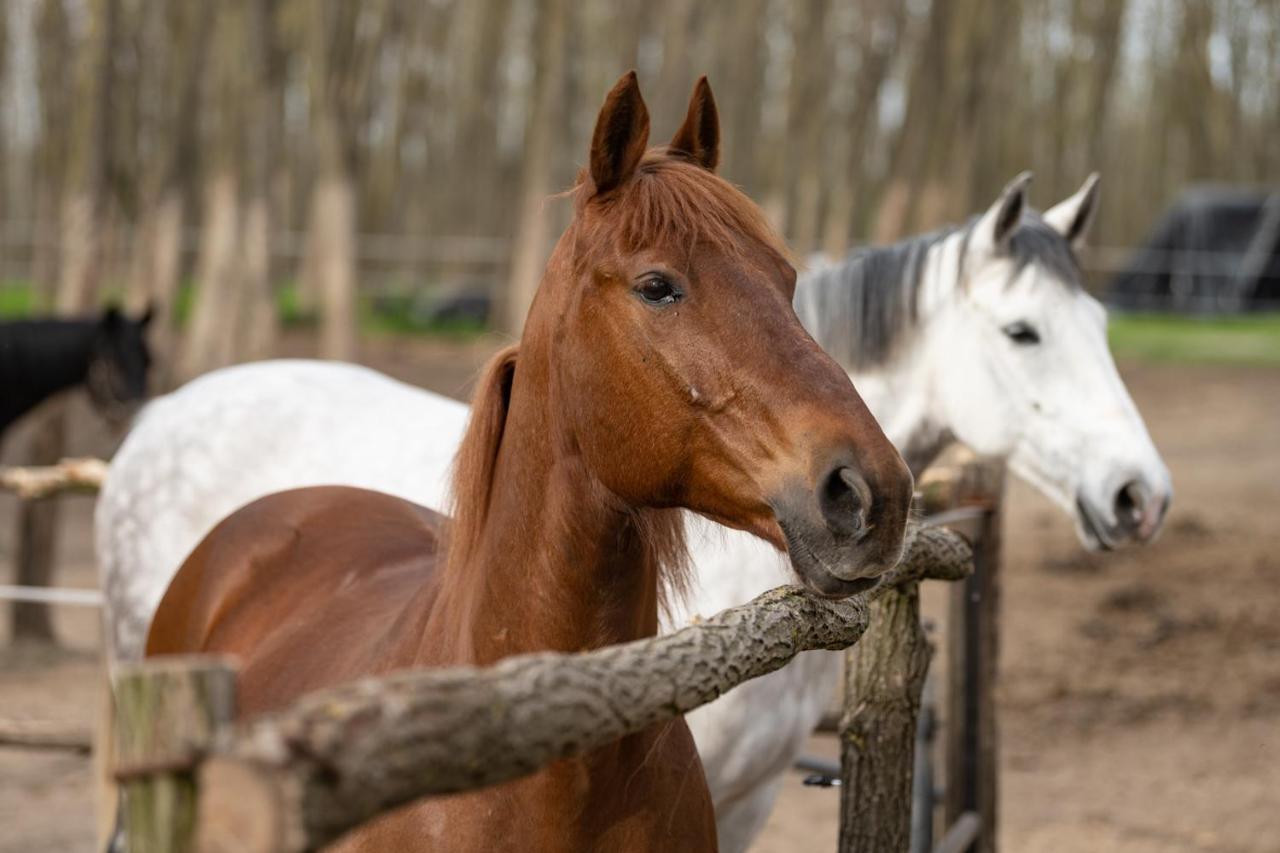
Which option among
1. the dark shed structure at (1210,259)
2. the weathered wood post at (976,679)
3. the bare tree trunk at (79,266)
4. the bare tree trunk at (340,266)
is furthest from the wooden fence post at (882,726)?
the dark shed structure at (1210,259)

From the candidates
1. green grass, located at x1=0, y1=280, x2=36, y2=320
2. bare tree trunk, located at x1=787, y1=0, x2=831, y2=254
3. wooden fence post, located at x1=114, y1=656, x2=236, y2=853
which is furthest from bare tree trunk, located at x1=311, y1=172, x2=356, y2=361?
wooden fence post, located at x1=114, y1=656, x2=236, y2=853

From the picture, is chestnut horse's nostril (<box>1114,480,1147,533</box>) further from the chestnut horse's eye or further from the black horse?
the black horse

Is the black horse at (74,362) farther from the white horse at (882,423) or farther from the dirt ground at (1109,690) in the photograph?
the white horse at (882,423)

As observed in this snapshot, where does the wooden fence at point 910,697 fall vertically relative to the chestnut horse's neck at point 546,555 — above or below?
below

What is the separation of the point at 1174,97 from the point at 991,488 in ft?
91.3

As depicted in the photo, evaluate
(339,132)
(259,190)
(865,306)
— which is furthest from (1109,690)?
(259,190)

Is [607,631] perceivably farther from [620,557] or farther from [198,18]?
[198,18]

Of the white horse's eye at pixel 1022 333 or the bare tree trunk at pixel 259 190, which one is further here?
the bare tree trunk at pixel 259 190

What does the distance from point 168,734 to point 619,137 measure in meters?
1.28

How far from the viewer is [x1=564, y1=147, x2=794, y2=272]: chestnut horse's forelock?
2074 mm

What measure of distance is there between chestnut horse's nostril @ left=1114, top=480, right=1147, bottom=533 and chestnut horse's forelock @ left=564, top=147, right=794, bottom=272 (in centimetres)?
179

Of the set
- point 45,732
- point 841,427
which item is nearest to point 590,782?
point 841,427

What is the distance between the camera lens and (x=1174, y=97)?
94.8ft

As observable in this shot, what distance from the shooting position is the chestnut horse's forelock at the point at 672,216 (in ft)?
6.81
